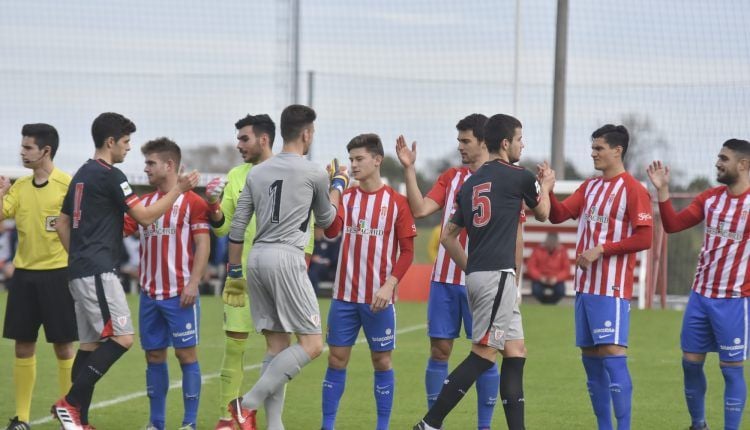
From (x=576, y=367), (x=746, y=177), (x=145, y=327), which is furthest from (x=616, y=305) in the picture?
(x=576, y=367)

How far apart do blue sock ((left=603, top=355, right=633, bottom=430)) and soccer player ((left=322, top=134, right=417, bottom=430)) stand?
1.58 meters

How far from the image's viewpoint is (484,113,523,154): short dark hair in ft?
24.0

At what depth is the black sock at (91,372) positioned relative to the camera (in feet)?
24.0

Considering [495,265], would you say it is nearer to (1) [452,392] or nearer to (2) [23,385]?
(1) [452,392]

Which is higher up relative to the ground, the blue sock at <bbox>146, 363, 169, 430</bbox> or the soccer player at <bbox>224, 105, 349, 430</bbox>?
the soccer player at <bbox>224, 105, 349, 430</bbox>

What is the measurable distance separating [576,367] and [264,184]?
6322 mm

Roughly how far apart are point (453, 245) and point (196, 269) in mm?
1903

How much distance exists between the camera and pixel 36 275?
842 cm

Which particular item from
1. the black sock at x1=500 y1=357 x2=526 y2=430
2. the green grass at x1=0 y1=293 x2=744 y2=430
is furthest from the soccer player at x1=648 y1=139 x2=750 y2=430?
the black sock at x1=500 y1=357 x2=526 y2=430

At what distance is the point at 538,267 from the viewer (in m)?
21.2

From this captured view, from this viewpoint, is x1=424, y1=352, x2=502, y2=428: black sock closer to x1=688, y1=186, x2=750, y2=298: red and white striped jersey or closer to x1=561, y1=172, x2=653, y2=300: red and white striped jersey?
x1=561, y1=172, x2=653, y2=300: red and white striped jersey

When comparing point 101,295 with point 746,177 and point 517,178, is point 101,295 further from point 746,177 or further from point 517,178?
point 746,177

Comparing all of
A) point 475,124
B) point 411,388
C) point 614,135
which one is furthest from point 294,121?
point 411,388

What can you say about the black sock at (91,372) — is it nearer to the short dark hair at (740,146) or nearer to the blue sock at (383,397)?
the blue sock at (383,397)
